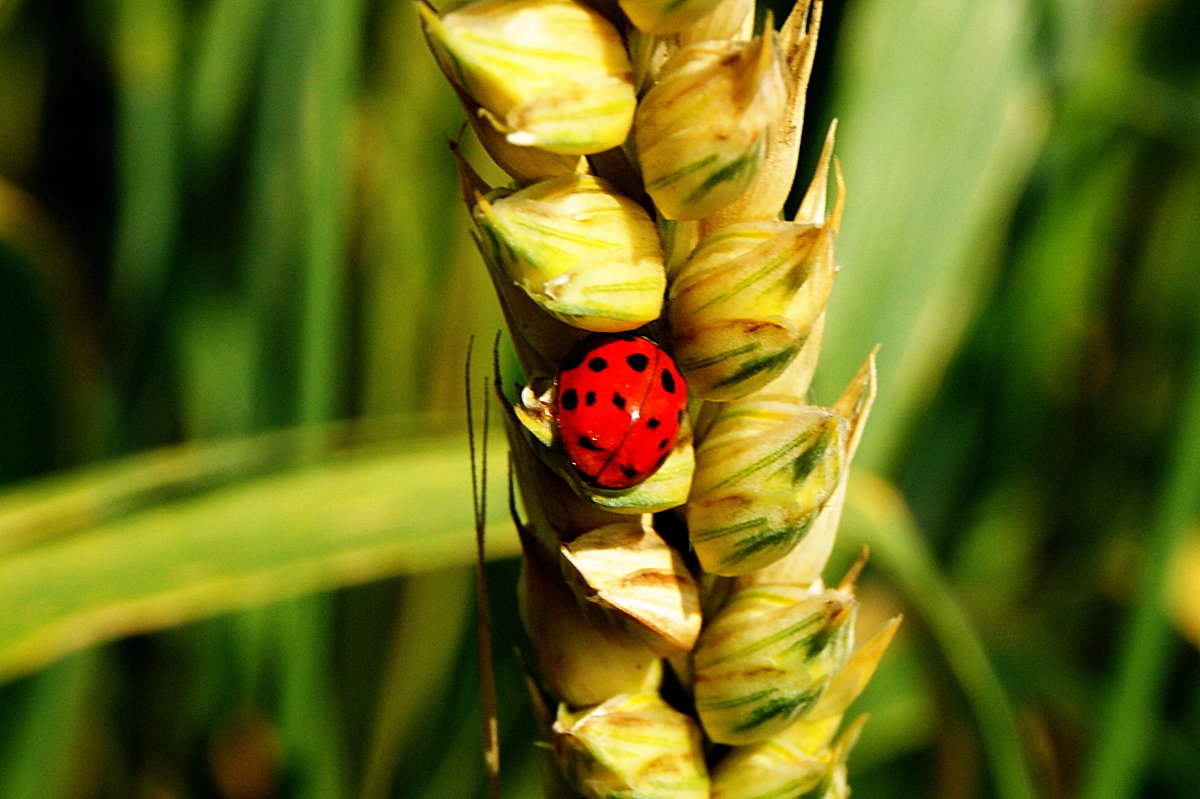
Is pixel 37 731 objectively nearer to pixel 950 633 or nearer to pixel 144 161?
pixel 144 161

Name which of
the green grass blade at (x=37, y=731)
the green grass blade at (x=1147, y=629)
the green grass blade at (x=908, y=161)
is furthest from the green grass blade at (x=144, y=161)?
the green grass blade at (x=1147, y=629)

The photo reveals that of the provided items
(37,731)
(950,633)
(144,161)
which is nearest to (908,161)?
(950,633)

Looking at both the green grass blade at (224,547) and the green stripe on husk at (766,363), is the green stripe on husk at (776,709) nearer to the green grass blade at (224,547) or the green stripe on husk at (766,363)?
the green stripe on husk at (766,363)

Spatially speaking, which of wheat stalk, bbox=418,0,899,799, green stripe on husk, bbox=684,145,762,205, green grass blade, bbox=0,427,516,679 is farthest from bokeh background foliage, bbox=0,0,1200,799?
green stripe on husk, bbox=684,145,762,205

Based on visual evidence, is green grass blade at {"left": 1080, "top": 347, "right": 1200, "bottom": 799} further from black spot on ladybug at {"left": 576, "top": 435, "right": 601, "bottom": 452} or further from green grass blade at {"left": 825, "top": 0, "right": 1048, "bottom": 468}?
black spot on ladybug at {"left": 576, "top": 435, "right": 601, "bottom": 452}

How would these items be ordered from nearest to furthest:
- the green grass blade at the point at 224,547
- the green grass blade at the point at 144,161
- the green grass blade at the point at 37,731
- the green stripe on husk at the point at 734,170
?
the green stripe on husk at the point at 734,170
the green grass blade at the point at 224,547
the green grass blade at the point at 37,731
the green grass blade at the point at 144,161
